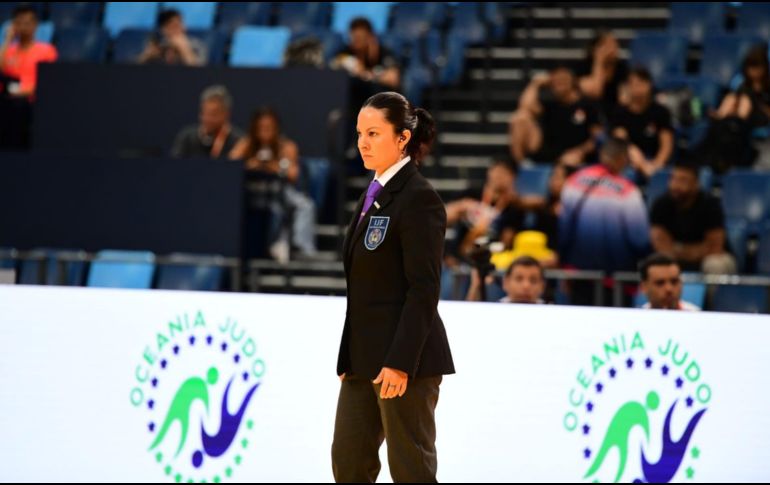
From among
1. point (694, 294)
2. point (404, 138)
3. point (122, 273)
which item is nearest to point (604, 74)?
point (694, 294)

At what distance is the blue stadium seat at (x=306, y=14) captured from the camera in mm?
14445

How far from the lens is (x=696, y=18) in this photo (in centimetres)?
1319

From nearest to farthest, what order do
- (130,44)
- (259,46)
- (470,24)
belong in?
(259,46)
(470,24)
(130,44)

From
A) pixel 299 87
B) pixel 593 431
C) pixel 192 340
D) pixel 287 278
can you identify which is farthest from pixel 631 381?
pixel 299 87

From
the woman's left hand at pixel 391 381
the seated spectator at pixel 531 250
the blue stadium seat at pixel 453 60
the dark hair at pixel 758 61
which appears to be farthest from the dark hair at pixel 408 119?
the blue stadium seat at pixel 453 60

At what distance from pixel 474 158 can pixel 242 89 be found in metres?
2.32

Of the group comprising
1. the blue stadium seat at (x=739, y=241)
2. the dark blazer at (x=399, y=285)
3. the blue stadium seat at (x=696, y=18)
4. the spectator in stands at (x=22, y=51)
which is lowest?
the dark blazer at (x=399, y=285)

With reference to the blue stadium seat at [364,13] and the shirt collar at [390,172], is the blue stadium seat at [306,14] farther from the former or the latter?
the shirt collar at [390,172]

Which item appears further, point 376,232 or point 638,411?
point 638,411

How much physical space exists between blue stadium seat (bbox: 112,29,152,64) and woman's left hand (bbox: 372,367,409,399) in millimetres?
9831

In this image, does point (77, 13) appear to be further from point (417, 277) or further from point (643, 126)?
point (417, 277)

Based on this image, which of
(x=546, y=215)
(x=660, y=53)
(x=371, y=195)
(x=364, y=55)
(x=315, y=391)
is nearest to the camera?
(x=371, y=195)

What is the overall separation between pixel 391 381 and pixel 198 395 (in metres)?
2.59

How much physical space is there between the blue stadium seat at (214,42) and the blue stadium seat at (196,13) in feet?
2.61
